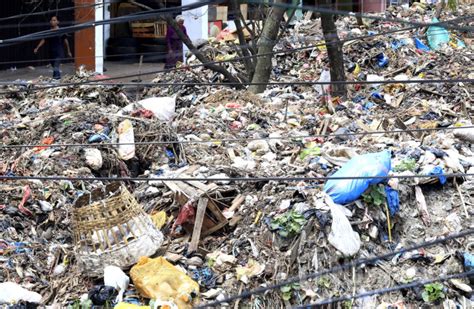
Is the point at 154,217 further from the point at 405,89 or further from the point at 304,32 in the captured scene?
the point at 304,32

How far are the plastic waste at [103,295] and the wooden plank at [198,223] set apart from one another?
3.09 feet

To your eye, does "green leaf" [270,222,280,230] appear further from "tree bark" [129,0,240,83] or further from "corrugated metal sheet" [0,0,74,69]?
"corrugated metal sheet" [0,0,74,69]

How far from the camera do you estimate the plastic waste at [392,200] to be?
22.7 ft

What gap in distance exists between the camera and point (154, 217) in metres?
7.46

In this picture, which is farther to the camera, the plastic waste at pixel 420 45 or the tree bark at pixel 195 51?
the plastic waste at pixel 420 45

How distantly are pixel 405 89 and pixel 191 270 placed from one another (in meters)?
7.00

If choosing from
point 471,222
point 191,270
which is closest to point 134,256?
point 191,270

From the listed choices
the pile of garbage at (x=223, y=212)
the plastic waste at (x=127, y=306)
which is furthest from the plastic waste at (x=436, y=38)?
the plastic waste at (x=127, y=306)

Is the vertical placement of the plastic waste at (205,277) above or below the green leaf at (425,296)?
below

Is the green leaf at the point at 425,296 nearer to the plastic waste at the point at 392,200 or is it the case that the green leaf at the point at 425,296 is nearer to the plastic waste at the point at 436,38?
the plastic waste at the point at 392,200

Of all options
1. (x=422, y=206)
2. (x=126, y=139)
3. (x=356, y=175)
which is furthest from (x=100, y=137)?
(x=422, y=206)

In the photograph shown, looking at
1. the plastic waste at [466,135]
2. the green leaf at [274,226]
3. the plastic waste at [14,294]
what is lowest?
the plastic waste at [14,294]

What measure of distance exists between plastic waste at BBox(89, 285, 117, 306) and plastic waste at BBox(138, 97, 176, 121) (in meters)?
4.88

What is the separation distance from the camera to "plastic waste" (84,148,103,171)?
8.83 m
